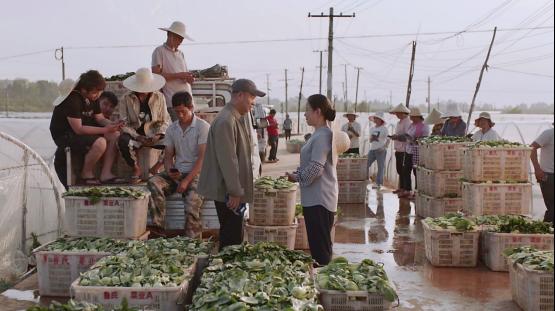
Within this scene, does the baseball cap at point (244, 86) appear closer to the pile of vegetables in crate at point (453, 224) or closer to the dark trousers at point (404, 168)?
the pile of vegetables in crate at point (453, 224)

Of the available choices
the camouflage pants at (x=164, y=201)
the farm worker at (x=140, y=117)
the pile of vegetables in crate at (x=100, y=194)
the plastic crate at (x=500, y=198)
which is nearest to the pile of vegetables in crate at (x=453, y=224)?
the plastic crate at (x=500, y=198)

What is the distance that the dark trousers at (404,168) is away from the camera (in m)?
12.6

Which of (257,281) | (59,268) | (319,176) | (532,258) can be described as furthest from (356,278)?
(59,268)

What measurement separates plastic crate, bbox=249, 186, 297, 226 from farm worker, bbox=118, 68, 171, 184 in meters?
1.64

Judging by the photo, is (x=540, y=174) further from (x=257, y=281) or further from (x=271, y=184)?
(x=257, y=281)

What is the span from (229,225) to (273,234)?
1.49 meters

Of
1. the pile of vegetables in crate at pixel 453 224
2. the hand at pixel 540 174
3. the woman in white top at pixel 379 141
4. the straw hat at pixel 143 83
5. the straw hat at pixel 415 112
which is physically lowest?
the pile of vegetables in crate at pixel 453 224

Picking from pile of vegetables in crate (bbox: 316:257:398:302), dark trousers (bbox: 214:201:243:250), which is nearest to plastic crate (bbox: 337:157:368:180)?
dark trousers (bbox: 214:201:243:250)

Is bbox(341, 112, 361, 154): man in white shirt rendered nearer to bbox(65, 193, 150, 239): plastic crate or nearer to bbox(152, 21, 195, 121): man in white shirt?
bbox(152, 21, 195, 121): man in white shirt

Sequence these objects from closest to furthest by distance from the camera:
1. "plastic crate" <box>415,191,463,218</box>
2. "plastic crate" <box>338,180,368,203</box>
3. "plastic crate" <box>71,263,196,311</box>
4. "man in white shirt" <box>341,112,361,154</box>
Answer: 1. "plastic crate" <box>71,263,196,311</box>
2. "plastic crate" <box>415,191,463,218</box>
3. "plastic crate" <box>338,180,368,203</box>
4. "man in white shirt" <box>341,112,361,154</box>

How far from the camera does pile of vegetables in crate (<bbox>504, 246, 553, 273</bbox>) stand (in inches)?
217

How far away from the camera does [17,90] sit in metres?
36.8

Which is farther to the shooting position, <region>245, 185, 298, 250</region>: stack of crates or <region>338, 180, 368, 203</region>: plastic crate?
<region>338, 180, 368, 203</region>: plastic crate

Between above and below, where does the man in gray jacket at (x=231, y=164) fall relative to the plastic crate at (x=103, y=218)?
above
